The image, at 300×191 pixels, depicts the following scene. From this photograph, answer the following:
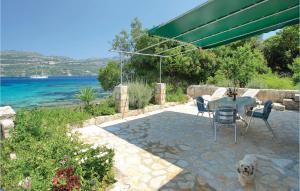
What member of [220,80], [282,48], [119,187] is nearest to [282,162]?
[119,187]

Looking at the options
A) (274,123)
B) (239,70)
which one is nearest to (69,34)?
(239,70)

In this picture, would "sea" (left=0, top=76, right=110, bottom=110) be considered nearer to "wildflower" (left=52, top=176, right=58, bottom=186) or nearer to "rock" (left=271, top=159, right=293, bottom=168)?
"wildflower" (left=52, top=176, right=58, bottom=186)

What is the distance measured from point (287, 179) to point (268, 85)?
28.3ft

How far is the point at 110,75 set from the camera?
19906mm

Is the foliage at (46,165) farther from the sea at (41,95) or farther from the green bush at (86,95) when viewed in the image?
the sea at (41,95)

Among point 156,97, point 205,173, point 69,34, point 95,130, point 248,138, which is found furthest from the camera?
point 69,34

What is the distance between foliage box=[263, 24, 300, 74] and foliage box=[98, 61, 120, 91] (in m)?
13.7

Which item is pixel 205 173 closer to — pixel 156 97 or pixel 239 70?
pixel 156 97

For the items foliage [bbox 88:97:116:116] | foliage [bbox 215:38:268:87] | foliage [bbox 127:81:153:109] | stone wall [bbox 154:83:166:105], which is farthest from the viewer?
foliage [bbox 215:38:268:87]

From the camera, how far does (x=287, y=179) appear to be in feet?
10.7

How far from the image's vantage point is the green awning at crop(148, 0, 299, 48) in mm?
3735

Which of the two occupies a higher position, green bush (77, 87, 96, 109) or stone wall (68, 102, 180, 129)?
green bush (77, 87, 96, 109)

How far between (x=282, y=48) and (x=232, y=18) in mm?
15841

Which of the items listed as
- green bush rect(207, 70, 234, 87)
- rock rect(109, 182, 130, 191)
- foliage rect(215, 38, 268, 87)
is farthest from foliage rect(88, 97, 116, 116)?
foliage rect(215, 38, 268, 87)
